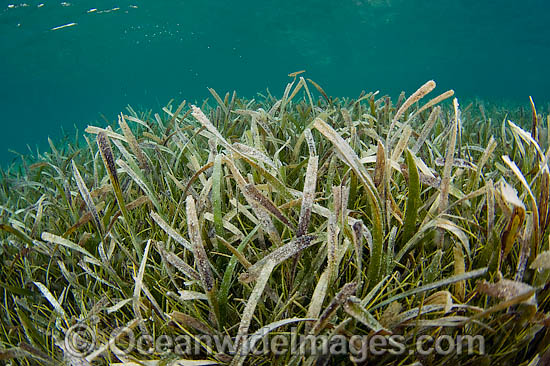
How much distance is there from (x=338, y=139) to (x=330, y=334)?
1.82ft

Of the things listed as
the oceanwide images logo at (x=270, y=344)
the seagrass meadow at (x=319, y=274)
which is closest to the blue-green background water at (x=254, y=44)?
the seagrass meadow at (x=319, y=274)

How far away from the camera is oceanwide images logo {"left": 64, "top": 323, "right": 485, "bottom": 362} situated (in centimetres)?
86

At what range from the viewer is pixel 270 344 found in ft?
3.10

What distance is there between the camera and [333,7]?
31.3m

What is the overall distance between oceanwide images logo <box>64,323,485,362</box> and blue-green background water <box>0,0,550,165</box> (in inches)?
626

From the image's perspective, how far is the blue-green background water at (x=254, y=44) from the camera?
2952cm

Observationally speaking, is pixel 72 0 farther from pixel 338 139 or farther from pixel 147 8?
pixel 338 139

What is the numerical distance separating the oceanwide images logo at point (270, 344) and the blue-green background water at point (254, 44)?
15896 mm
